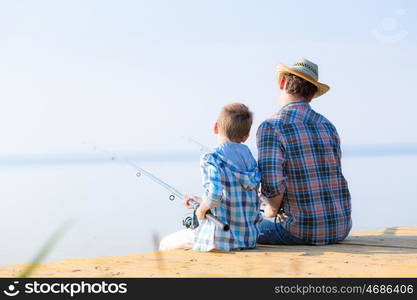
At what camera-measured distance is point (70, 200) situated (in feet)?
40.3

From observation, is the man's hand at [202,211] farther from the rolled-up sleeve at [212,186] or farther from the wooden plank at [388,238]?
the wooden plank at [388,238]

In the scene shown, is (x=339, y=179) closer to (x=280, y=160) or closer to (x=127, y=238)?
(x=280, y=160)

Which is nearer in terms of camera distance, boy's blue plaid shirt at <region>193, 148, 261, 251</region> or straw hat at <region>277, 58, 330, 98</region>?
boy's blue plaid shirt at <region>193, 148, 261, 251</region>

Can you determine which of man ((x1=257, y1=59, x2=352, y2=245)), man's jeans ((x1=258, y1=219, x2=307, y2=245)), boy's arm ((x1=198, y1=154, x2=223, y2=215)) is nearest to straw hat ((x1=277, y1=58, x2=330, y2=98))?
man ((x1=257, y1=59, x2=352, y2=245))

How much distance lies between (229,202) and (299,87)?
33.0 inches

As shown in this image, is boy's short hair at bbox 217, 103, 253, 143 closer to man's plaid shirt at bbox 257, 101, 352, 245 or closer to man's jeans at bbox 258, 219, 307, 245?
man's plaid shirt at bbox 257, 101, 352, 245

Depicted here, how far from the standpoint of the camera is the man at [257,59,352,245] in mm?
3875

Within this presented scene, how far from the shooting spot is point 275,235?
4141mm

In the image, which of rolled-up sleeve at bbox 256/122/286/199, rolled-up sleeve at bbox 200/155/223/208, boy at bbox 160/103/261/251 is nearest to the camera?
rolled-up sleeve at bbox 200/155/223/208

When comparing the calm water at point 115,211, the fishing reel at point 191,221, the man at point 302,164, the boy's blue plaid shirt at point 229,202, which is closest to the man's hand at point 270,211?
the man at point 302,164

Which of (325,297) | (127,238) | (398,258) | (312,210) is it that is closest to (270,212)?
(312,210)

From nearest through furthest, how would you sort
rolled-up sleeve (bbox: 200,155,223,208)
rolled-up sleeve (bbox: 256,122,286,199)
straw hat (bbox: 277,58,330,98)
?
rolled-up sleeve (bbox: 200,155,223,208), rolled-up sleeve (bbox: 256,122,286,199), straw hat (bbox: 277,58,330,98)

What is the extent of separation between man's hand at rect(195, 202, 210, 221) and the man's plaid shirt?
41 centimetres

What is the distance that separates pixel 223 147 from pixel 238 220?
0.44 meters
